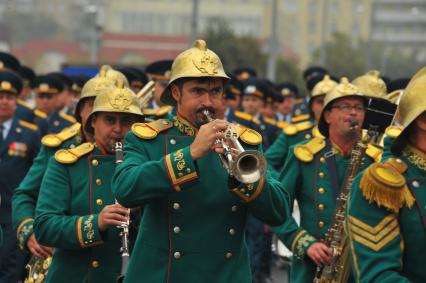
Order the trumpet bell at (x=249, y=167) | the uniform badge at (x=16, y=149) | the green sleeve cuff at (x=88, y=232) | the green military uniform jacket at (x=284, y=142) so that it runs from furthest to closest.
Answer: the uniform badge at (x=16, y=149), the green military uniform jacket at (x=284, y=142), the green sleeve cuff at (x=88, y=232), the trumpet bell at (x=249, y=167)

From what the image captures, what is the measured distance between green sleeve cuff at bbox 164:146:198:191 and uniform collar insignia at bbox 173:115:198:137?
398mm

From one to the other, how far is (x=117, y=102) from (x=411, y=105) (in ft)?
9.63

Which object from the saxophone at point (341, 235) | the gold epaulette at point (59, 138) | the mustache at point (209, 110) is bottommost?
the saxophone at point (341, 235)

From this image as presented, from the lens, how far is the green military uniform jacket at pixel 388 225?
503cm

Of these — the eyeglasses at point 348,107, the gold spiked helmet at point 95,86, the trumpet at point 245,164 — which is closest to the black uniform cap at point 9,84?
the gold spiked helmet at point 95,86

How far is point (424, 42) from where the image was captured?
4281 inches

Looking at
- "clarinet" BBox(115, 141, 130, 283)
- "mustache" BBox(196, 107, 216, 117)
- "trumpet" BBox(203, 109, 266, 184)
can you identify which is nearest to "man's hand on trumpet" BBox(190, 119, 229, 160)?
"trumpet" BBox(203, 109, 266, 184)

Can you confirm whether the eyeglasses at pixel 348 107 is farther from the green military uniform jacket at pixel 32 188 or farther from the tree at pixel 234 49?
the tree at pixel 234 49

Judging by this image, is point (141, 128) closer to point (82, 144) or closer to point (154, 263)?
point (154, 263)

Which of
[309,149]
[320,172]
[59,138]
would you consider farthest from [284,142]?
[59,138]

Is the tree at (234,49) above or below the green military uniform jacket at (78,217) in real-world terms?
below

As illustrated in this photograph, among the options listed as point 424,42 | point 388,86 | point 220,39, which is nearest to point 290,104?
point 388,86

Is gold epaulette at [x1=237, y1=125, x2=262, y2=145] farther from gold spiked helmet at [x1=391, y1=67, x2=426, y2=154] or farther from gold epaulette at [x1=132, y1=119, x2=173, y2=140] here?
gold spiked helmet at [x1=391, y1=67, x2=426, y2=154]

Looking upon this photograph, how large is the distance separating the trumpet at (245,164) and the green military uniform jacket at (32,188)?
9.77 ft
